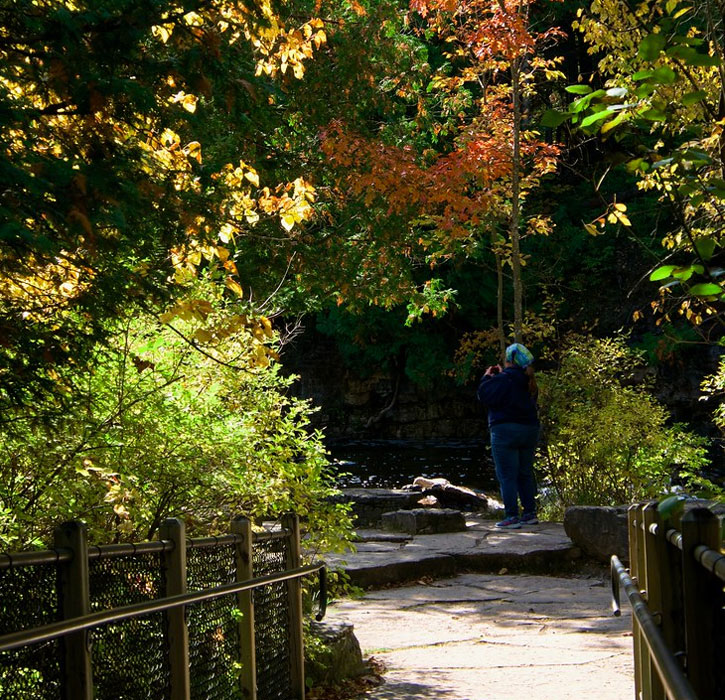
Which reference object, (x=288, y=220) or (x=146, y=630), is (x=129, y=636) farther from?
(x=288, y=220)

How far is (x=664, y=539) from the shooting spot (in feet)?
11.0

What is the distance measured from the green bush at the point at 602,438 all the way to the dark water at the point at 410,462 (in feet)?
22.7

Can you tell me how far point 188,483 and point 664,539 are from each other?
Answer: 9.73ft

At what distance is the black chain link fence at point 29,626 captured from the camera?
10.2 ft

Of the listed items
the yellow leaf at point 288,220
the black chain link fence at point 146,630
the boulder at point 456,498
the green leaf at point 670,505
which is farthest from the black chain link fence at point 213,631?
the boulder at point 456,498

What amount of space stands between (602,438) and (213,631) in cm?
847

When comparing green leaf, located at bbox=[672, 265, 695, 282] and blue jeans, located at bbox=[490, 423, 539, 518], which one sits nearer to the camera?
green leaf, located at bbox=[672, 265, 695, 282]

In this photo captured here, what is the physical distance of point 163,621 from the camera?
162 inches

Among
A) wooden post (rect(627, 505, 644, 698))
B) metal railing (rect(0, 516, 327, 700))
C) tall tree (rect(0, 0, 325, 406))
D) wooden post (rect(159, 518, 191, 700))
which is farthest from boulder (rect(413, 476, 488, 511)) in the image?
wooden post (rect(159, 518, 191, 700))

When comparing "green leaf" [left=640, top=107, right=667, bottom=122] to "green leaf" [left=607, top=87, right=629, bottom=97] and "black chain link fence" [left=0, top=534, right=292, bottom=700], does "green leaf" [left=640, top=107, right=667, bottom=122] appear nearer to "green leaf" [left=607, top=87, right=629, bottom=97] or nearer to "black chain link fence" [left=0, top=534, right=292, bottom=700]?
"green leaf" [left=607, top=87, right=629, bottom=97]

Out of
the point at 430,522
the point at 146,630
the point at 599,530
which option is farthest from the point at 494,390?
the point at 146,630

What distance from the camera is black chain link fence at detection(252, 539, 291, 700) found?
551 cm

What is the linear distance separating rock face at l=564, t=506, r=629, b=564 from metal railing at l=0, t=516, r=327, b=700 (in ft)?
15.7

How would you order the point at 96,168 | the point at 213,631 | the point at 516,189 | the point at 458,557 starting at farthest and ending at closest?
the point at 516,189 → the point at 458,557 → the point at 213,631 → the point at 96,168
